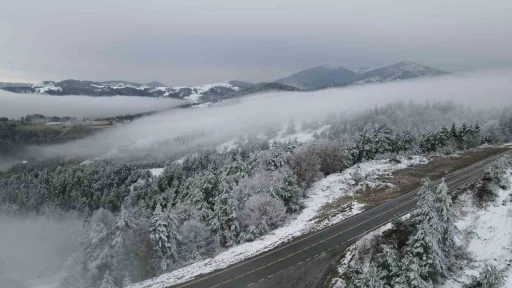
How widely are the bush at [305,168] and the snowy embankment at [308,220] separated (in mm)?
1735

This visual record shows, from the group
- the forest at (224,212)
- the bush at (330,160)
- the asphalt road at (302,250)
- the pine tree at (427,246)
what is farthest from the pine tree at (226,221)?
the bush at (330,160)

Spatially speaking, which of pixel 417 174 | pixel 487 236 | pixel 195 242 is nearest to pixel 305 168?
pixel 417 174

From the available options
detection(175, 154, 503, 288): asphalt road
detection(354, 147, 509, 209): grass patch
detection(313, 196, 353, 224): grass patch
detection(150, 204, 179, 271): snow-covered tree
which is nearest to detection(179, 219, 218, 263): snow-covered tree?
detection(150, 204, 179, 271): snow-covered tree

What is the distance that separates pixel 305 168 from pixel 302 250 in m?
24.8

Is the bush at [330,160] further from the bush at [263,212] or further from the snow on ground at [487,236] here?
the snow on ground at [487,236]

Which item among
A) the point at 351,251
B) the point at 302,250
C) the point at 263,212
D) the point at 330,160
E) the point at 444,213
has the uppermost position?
the point at 444,213

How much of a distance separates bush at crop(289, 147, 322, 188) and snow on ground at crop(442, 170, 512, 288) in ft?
86.6

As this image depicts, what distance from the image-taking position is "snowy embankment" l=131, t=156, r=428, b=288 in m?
36.8

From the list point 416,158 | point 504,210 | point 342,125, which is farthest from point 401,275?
point 342,125

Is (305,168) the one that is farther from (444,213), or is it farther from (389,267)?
(389,267)

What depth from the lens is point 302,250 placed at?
132 ft

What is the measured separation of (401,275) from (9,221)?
14500 cm

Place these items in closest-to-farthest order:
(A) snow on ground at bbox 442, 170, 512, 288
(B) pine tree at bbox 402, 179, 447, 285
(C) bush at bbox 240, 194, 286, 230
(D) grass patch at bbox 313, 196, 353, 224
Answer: (B) pine tree at bbox 402, 179, 447, 285 → (A) snow on ground at bbox 442, 170, 512, 288 → (C) bush at bbox 240, 194, 286, 230 → (D) grass patch at bbox 313, 196, 353, 224

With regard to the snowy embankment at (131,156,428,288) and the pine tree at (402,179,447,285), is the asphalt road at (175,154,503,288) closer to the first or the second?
the snowy embankment at (131,156,428,288)
